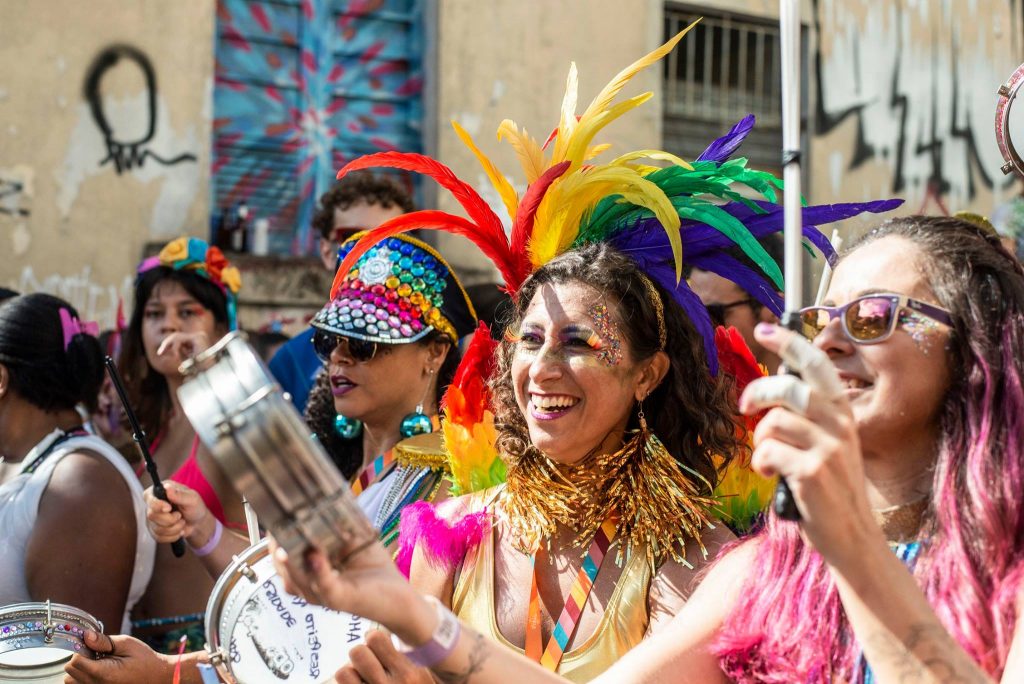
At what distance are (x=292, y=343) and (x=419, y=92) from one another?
10.7 ft

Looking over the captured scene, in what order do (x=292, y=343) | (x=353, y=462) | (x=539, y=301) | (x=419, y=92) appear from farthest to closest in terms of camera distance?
(x=419, y=92), (x=292, y=343), (x=353, y=462), (x=539, y=301)

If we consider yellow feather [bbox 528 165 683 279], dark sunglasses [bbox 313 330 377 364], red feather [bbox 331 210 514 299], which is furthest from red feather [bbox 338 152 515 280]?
dark sunglasses [bbox 313 330 377 364]

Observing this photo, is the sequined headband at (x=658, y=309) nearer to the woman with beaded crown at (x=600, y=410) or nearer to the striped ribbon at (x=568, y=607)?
the woman with beaded crown at (x=600, y=410)

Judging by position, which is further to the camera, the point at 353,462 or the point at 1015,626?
the point at 353,462

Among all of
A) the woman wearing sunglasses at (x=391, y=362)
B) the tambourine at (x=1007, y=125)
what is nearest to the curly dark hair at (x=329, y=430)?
the woman wearing sunglasses at (x=391, y=362)

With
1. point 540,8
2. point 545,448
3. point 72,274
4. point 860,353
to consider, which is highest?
point 540,8

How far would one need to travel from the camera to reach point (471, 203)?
10.4ft

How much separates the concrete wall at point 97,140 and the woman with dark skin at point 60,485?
107 inches

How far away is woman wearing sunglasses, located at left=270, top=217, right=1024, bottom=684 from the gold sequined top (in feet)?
1.05

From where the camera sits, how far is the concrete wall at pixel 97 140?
658 cm

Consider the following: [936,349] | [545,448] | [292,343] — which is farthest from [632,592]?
[292,343]

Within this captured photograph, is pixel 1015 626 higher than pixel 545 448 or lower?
lower

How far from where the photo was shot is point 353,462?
4.31 metres

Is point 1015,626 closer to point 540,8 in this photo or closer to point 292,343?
point 292,343
